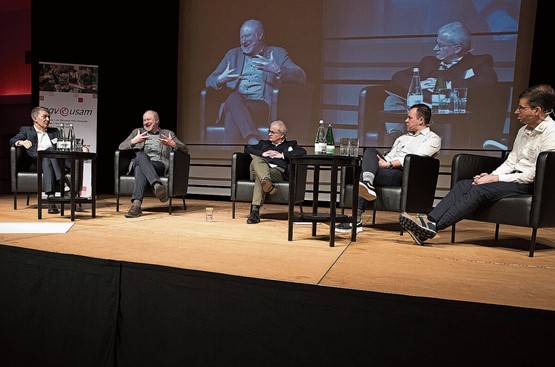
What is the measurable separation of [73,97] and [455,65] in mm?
4816

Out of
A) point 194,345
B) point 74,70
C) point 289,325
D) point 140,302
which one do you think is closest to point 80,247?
point 140,302

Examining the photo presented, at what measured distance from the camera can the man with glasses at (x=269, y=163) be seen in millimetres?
3693

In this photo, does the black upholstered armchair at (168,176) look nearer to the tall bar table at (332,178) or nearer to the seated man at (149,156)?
the seated man at (149,156)

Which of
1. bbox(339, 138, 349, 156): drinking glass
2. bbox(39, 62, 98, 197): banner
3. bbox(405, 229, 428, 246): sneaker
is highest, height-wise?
bbox(39, 62, 98, 197): banner

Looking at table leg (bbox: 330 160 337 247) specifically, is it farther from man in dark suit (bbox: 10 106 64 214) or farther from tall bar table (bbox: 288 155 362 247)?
man in dark suit (bbox: 10 106 64 214)

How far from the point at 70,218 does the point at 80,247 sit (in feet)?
4.55

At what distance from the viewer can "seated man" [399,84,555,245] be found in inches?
104

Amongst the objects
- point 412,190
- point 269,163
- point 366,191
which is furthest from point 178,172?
point 412,190

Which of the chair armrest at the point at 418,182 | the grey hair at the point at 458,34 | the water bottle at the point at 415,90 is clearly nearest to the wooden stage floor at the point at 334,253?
the chair armrest at the point at 418,182

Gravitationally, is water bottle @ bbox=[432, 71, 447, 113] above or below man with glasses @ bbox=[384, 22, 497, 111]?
below

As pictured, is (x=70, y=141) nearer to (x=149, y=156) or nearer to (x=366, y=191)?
(x=149, y=156)

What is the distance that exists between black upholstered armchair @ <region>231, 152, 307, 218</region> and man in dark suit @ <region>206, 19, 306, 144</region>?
1.74m

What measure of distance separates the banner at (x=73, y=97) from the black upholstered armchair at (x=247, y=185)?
8.41 feet

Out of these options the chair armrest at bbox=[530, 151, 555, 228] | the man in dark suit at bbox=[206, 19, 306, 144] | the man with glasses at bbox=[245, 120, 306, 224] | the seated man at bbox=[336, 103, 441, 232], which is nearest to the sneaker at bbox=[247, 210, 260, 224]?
the man with glasses at bbox=[245, 120, 306, 224]
